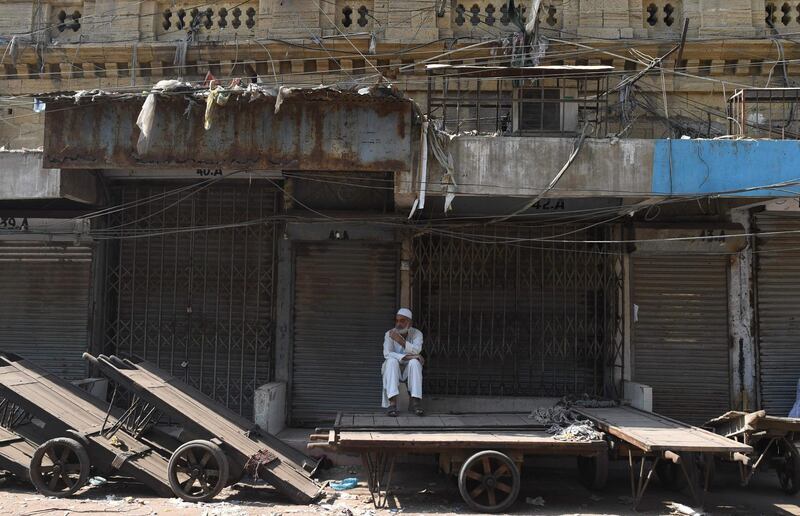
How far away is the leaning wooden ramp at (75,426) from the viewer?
22.7 feet

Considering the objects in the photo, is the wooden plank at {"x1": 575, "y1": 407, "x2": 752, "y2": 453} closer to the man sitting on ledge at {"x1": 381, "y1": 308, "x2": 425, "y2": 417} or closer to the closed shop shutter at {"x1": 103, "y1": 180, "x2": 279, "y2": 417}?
the man sitting on ledge at {"x1": 381, "y1": 308, "x2": 425, "y2": 417}

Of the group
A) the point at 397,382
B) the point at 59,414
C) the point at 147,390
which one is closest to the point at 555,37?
the point at 397,382

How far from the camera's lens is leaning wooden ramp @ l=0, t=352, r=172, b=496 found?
6914 millimetres

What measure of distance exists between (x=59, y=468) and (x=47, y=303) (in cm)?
439

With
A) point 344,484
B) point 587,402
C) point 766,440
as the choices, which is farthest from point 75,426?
→ point 766,440

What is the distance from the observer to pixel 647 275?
34.0 feet

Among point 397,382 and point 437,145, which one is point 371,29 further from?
point 397,382

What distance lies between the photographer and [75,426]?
7.09 meters

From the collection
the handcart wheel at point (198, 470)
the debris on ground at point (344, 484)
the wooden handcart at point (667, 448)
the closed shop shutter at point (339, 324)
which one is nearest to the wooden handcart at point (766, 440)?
the wooden handcart at point (667, 448)

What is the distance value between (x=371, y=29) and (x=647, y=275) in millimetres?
5987

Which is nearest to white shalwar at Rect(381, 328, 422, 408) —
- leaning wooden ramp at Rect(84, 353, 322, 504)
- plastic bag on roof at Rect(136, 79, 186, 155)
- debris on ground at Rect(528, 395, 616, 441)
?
leaning wooden ramp at Rect(84, 353, 322, 504)

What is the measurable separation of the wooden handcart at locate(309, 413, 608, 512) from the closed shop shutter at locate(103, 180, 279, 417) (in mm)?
3411

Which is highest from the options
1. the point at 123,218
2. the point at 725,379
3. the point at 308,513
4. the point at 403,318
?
the point at 123,218

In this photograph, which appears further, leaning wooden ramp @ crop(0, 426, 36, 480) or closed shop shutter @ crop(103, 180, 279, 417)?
closed shop shutter @ crop(103, 180, 279, 417)
